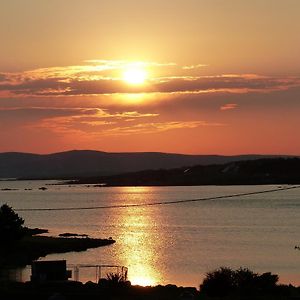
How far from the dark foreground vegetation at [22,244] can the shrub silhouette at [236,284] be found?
23.7 m

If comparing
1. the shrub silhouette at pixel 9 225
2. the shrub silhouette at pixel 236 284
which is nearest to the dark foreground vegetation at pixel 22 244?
the shrub silhouette at pixel 9 225

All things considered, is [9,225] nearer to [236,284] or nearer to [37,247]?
[37,247]

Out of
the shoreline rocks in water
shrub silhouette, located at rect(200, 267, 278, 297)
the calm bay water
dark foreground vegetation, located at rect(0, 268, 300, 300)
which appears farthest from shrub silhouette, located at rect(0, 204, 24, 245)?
shrub silhouette, located at rect(200, 267, 278, 297)

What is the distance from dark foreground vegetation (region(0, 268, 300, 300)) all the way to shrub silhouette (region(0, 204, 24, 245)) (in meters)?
31.6

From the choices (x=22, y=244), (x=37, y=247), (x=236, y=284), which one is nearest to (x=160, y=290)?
(x=236, y=284)

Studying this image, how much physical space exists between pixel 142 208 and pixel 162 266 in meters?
117

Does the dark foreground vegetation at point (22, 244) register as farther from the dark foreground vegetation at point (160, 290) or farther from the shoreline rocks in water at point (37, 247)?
the dark foreground vegetation at point (160, 290)

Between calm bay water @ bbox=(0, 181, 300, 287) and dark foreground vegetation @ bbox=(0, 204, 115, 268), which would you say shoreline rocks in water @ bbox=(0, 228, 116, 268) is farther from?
calm bay water @ bbox=(0, 181, 300, 287)

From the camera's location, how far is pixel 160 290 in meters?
37.1

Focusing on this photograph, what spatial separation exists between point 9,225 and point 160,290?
35.2 metres

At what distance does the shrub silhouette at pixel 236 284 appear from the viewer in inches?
1394

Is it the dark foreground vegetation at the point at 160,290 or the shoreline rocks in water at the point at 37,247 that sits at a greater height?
the shoreline rocks in water at the point at 37,247

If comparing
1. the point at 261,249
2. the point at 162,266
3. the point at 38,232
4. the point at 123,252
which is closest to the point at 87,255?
the point at 123,252

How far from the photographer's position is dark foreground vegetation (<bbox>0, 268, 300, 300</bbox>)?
3209 centimetres
